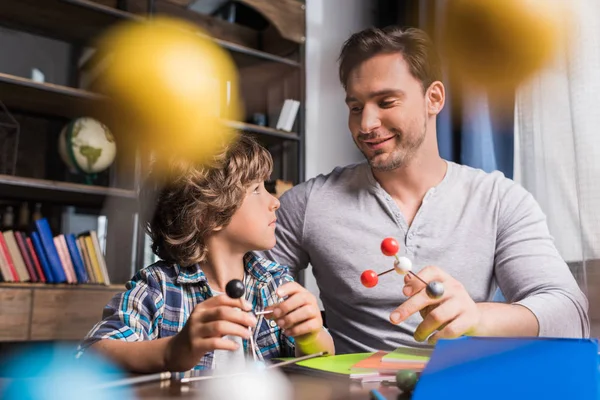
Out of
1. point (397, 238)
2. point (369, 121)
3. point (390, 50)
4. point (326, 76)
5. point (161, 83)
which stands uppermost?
point (326, 76)

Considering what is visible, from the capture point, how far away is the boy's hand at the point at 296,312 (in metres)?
0.68

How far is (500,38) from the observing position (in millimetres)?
1845

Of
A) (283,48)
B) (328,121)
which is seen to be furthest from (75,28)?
(328,121)

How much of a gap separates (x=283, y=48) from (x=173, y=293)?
1.74m

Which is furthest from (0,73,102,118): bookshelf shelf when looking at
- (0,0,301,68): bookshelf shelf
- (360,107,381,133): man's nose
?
(360,107,381,133): man's nose

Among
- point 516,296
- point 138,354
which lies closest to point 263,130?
point 516,296

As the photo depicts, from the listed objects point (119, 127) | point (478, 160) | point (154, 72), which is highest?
point (154, 72)

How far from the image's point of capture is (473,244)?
1156 millimetres

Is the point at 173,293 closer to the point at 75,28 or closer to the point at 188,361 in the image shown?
the point at 188,361

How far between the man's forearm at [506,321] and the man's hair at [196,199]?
0.44 metres

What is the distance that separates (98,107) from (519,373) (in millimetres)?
1908

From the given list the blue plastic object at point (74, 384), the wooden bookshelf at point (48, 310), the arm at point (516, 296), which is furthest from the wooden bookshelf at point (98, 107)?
the arm at point (516, 296)

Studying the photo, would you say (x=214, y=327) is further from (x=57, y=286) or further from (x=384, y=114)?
(x=57, y=286)

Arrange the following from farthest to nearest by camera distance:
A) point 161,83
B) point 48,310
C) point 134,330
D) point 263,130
→ point 263,130, point 161,83, point 48,310, point 134,330
